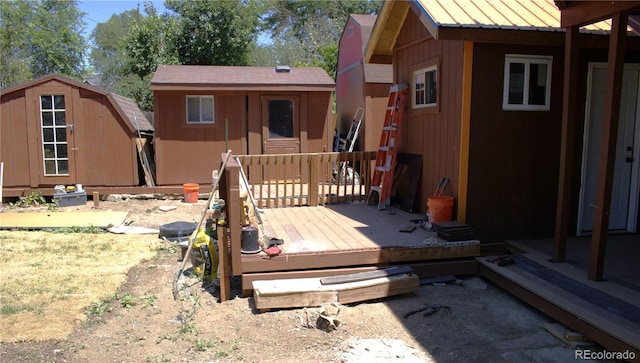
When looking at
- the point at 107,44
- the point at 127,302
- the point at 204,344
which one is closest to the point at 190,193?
the point at 127,302

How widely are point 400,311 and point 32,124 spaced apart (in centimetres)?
935

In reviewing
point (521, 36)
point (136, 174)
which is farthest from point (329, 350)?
point (136, 174)

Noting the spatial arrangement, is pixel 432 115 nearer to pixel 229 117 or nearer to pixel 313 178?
pixel 313 178

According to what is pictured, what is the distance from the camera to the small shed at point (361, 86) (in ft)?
37.7

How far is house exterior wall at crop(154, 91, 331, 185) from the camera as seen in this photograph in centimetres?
1066

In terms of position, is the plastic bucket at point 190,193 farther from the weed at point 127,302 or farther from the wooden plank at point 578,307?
the wooden plank at point 578,307

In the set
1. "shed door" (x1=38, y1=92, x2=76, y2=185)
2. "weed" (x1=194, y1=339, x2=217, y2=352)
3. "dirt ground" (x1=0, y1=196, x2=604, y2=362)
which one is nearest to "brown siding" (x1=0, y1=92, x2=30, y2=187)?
"shed door" (x1=38, y1=92, x2=76, y2=185)

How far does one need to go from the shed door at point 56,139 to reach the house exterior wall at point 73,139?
0.02 meters

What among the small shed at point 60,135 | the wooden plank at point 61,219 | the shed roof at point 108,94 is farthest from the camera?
the small shed at point 60,135

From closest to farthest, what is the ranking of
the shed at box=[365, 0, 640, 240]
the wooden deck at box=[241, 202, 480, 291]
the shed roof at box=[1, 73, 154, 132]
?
the wooden deck at box=[241, 202, 480, 291], the shed at box=[365, 0, 640, 240], the shed roof at box=[1, 73, 154, 132]

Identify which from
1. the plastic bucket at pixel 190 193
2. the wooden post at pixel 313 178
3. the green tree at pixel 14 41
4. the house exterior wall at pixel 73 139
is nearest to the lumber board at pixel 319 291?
the wooden post at pixel 313 178

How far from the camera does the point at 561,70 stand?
17.9ft

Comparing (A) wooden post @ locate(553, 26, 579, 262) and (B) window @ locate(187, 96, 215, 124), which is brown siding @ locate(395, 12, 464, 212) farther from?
(B) window @ locate(187, 96, 215, 124)

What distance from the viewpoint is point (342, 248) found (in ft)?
16.1
